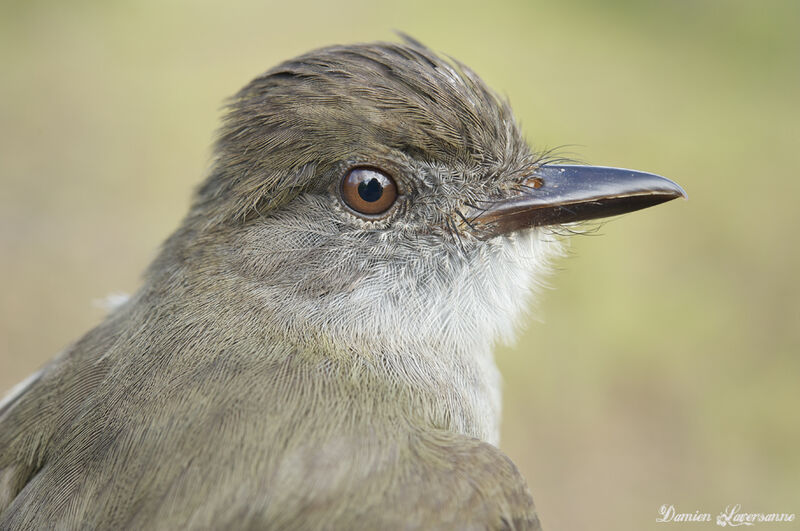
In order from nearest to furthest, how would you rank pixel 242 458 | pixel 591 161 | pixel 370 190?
pixel 242 458
pixel 370 190
pixel 591 161

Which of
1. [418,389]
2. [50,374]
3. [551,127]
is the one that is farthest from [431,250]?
[551,127]

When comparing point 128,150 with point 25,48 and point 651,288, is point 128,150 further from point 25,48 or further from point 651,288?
point 651,288
